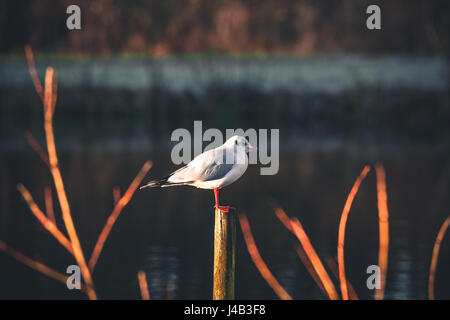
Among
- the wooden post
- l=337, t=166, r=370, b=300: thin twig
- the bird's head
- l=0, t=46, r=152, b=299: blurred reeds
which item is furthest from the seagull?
l=0, t=46, r=152, b=299: blurred reeds

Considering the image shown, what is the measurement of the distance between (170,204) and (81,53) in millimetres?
13609

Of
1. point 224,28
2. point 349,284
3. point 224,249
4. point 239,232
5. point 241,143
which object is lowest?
point 239,232

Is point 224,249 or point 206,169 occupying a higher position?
point 206,169

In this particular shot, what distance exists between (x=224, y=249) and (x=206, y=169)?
2.81ft

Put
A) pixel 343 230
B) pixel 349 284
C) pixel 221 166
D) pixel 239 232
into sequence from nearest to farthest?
1. pixel 343 230
2. pixel 349 284
3. pixel 221 166
4. pixel 239 232

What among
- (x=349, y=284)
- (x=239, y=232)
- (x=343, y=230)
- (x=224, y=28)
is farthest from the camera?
(x=224, y=28)

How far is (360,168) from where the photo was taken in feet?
71.9

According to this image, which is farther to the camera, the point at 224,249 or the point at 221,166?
the point at 221,166

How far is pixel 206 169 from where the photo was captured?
6379mm

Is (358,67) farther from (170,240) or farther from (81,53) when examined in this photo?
(170,240)

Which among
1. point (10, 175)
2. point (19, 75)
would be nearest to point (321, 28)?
Answer: point (19, 75)

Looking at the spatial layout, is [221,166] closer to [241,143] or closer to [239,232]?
[241,143]

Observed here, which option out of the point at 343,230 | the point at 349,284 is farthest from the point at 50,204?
the point at 349,284

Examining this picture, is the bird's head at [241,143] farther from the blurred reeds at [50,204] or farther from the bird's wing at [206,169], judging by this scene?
the blurred reeds at [50,204]
